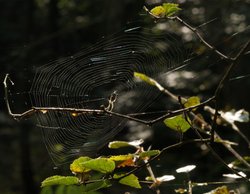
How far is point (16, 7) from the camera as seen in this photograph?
5.98 meters

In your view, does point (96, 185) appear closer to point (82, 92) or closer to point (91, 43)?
point (82, 92)

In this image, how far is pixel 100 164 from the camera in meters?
0.67

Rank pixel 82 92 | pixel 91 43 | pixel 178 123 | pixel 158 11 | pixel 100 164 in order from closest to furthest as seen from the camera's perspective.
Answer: pixel 100 164, pixel 178 123, pixel 158 11, pixel 82 92, pixel 91 43

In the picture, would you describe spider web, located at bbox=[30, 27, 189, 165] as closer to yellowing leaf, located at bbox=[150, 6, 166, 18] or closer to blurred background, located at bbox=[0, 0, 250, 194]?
yellowing leaf, located at bbox=[150, 6, 166, 18]

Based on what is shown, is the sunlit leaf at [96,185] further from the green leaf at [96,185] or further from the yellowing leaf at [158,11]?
the yellowing leaf at [158,11]

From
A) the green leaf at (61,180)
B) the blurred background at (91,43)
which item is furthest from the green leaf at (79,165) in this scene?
the blurred background at (91,43)

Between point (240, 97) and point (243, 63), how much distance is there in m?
0.31

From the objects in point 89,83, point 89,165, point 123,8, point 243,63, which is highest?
point 123,8

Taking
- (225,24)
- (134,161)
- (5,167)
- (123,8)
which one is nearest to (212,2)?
(225,24)

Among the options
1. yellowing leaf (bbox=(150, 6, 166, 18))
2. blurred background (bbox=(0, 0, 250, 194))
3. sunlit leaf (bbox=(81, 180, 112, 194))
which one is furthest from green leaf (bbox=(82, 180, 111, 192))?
blurred background (bbox=(0, 0, 250, 194))

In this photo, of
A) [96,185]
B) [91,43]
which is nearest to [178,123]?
[96,185]

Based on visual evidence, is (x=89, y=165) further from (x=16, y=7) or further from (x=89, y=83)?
(x=16, y=7)

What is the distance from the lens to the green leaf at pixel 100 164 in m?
0.66

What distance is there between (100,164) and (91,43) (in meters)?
4.33
